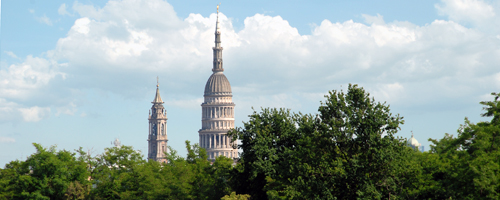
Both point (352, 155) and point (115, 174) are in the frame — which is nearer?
point (352, 155)

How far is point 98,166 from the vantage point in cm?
8844

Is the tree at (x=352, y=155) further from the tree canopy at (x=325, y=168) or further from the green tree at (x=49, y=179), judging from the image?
the green tree at (x=49, y=179)

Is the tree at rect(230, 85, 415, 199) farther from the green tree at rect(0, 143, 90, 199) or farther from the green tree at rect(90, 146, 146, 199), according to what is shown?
the green tree at rect(0, 143, 90, 199)

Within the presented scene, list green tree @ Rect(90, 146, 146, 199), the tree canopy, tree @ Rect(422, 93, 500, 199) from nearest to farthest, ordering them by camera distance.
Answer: tree @ Rect(422, 93, 500, 199), the tree canopy, green tree @ Rect(90, 146, 146, 199)

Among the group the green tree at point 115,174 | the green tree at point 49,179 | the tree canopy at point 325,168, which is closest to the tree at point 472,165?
the tree canopy at point 325,168

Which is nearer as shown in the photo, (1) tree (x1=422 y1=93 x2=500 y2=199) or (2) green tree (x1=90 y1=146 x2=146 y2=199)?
(1) tree (x1=422 y1=93 x2=500 y2=199)

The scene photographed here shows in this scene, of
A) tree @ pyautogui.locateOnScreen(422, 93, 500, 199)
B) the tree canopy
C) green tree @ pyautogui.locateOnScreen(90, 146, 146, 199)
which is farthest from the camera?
green tree @ pyautogui.locateOnScreen(90, 146, 146, 199)

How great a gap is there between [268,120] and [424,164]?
20762mm

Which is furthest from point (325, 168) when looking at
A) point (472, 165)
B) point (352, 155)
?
point (472, 165)

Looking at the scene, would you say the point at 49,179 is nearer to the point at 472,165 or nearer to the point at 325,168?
the point at 325,168

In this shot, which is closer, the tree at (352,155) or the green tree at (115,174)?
the tree at (352,155)

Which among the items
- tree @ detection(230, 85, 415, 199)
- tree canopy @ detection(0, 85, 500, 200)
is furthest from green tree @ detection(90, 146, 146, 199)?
tree @ detection(230, 85, 415, 199)

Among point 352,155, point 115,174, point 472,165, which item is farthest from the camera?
point 115,174

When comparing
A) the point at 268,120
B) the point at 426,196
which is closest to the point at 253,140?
the point at 268,120
